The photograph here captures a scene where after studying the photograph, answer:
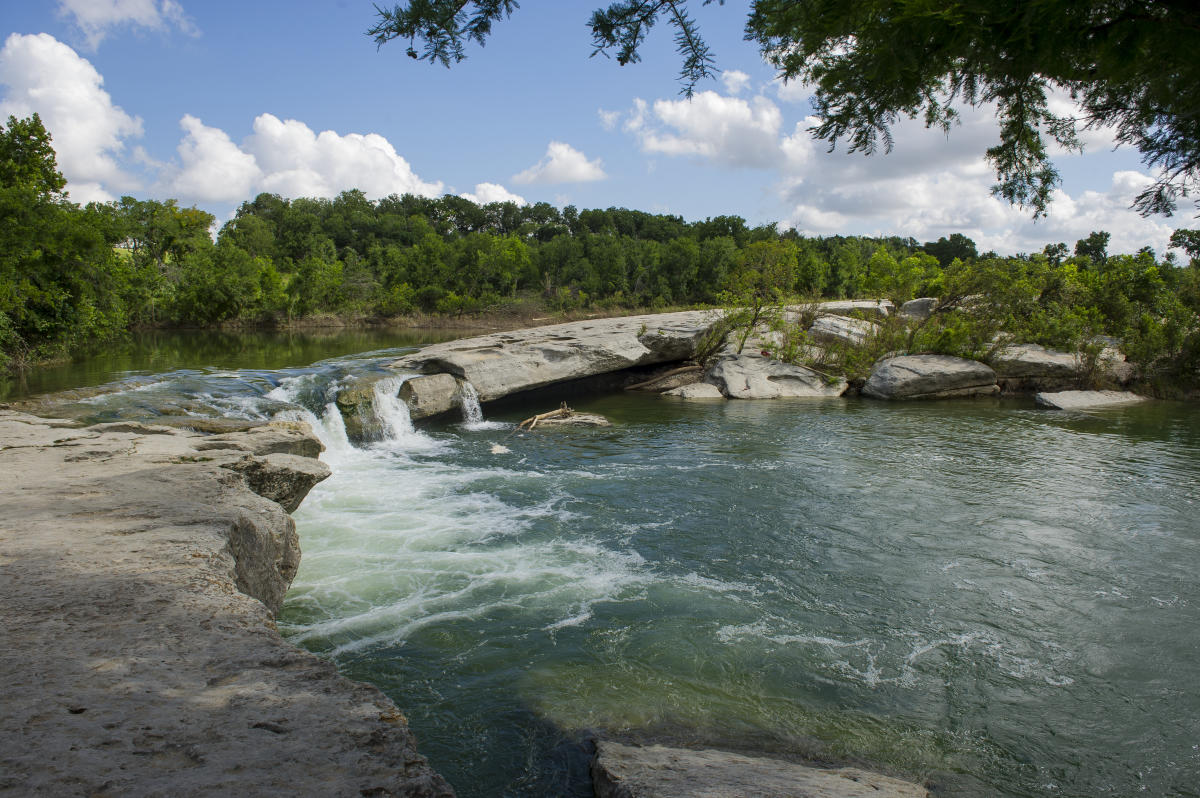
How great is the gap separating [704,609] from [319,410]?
1087 centimetres

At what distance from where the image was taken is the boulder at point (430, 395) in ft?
50.3

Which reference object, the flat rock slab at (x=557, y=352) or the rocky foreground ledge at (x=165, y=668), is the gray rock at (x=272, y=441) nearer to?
the rocky foreground ledge at (x=165, y=668)

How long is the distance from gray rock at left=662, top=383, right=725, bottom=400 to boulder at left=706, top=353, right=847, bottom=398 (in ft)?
0.76

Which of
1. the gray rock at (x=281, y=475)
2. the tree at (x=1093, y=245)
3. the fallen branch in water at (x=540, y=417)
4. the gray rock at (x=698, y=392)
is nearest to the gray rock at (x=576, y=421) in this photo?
the fallen branch in water at (x=540, y=417)

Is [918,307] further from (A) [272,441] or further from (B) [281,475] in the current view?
(B) [281,475]

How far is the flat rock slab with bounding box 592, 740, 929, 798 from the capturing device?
3.07 meters

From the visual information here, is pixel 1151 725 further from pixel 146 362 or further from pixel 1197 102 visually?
pixel 146 362

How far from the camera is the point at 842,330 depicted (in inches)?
918

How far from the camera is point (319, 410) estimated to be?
1427cm

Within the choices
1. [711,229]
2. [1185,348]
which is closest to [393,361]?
[1185,348]

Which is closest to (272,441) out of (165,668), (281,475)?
(281,475)

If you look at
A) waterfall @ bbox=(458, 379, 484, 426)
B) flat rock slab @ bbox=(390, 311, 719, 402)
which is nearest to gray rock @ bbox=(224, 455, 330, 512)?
waterfall @ bbox=(458, 379, 484, 426)

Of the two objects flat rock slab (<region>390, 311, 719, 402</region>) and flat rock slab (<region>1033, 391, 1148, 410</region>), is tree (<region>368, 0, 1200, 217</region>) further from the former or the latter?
flat rock slab (<region>1033, 391, 1148, 410</region>)

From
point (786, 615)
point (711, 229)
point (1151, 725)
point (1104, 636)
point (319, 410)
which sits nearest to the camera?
point (1151, 725)
